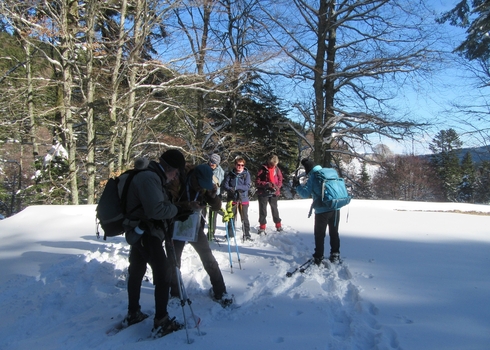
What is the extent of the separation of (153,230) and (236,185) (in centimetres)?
401

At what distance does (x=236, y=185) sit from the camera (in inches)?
279

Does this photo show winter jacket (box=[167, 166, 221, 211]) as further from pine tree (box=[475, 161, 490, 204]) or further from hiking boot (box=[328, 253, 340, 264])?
pine tree (box=[475, 161, 490, 204])

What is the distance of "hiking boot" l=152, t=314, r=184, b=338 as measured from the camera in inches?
120

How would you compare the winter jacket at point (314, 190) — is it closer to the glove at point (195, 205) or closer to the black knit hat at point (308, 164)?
the black knit hat at point (308, 164)

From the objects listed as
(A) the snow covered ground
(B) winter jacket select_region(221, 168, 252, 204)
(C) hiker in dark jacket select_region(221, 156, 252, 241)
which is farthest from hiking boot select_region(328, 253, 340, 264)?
(B) winter jacket select_region(221, 168, 252, 204)

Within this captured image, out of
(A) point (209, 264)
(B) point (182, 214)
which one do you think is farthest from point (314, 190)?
(B) point (182, 214)

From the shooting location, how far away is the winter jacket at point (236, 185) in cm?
704

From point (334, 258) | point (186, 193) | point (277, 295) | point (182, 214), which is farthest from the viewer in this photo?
point (334, 258)

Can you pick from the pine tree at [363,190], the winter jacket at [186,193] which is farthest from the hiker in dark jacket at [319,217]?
the pine tree at [363,190]

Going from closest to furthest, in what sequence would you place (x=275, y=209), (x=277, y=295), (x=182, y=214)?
(x=182, y=214)
(x=277, y=295)
(x=275, y=209)

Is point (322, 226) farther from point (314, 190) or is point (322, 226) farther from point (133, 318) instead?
point (133, 318)

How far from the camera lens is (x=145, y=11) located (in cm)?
1200

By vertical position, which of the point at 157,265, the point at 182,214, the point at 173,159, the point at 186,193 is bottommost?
the point at 157,265

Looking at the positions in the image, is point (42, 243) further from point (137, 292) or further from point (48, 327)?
point (137, 292)
